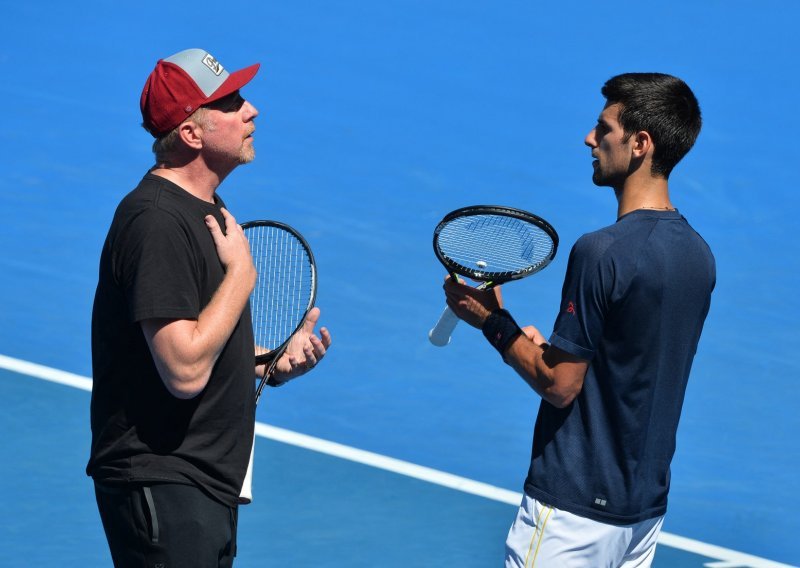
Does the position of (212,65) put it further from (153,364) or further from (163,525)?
(163,525)

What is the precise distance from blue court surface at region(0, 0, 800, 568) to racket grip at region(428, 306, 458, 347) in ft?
6.46

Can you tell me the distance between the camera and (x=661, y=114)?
13.6ft

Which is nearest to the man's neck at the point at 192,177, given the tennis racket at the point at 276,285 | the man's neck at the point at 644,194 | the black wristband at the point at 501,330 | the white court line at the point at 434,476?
the tennis racket at the point at 276,285

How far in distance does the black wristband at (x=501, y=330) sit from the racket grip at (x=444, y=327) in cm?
25

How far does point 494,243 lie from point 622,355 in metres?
0.99

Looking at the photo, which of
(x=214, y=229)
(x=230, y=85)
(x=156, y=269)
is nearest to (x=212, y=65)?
(x=230, y=85)

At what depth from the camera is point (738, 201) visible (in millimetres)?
10312

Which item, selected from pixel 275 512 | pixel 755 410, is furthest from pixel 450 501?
pixel 755 410

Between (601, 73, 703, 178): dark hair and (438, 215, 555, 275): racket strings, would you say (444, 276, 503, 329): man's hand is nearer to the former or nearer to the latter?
(438, 215, 555, 275): racket strings

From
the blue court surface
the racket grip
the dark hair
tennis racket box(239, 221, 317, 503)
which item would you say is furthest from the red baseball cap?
the blue court surface

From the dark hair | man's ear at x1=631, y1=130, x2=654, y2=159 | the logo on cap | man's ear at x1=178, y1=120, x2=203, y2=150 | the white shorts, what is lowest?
the white shorts

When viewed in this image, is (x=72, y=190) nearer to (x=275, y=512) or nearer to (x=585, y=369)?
(x=275, y=512)

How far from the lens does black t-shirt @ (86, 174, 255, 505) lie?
12.3 ft

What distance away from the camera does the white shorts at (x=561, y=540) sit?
4.11 m
